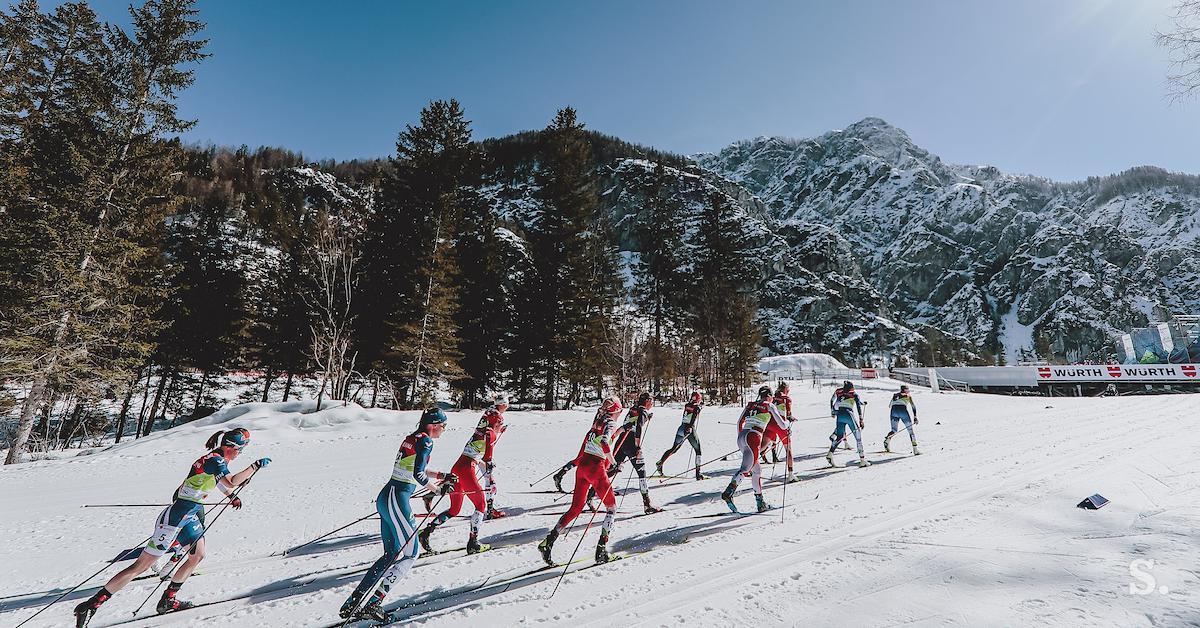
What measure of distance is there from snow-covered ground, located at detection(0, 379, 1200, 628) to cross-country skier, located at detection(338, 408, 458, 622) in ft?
1.43

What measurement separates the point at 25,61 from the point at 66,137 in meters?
3.22

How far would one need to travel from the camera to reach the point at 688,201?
119438 mm

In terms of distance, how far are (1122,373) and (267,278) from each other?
57.6 metres

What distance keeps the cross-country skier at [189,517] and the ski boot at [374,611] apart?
190 centimetres

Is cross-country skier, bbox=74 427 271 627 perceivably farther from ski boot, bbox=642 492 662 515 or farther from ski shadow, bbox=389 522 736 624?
ski boot, bbox=642 492 662 515

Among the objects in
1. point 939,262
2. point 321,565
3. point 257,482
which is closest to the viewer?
point 321,565

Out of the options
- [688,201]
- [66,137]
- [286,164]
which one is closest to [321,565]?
[66,137]

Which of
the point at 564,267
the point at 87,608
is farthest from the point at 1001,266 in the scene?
the point at 87,608

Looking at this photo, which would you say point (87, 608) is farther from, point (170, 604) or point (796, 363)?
point (796, 363)

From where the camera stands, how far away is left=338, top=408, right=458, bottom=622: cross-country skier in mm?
4441

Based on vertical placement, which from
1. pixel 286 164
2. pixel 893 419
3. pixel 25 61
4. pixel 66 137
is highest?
pixel 286 164

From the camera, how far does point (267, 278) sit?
31188mm

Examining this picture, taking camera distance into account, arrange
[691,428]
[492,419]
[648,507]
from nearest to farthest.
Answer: [492,419], [648,507], [691,428]

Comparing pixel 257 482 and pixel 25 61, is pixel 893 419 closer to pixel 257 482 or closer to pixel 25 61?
pixel 257 482
